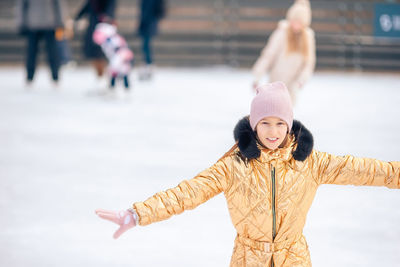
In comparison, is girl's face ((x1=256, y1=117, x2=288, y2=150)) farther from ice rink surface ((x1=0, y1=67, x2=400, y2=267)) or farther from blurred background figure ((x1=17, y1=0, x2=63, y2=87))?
blurred background figure ((x1=17, y1=0, x2=63, y2=87))

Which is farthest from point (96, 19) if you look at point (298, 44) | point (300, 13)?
point (300, 13)

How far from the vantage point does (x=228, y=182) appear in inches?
75.9

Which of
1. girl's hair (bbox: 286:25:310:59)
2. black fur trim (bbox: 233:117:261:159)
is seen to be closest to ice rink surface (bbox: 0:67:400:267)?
girl's hair (bbox: 286:25:310:59)

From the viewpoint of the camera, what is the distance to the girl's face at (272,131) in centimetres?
188

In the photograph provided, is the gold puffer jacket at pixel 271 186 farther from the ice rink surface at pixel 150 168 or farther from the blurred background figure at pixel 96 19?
the blurred background figure at pixel 96 19

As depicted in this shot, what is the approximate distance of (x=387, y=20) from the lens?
33.5 feet

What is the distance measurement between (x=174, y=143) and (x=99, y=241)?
2240mm

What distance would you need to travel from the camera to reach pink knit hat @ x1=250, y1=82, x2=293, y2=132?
6.22ft

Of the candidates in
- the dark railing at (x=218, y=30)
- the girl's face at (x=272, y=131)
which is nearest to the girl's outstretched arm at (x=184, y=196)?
the girl's face at (x=272, y=131)

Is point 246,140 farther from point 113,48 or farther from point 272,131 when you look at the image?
point 113,48

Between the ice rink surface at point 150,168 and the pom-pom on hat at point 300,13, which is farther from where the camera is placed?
the pom-pom on hat at point 300,13

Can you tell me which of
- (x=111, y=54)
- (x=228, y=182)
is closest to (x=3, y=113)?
(x=111, y=54)

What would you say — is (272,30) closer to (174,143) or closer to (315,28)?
(315,28)

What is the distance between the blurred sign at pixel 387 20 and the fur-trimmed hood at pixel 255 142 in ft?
28.5
